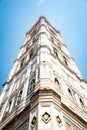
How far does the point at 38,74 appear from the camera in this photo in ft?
49.5

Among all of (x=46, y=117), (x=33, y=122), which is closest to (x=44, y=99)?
(x=46, y=117)

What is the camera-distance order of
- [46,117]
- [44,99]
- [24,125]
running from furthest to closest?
[44,99] → [24,125] → [46,117]

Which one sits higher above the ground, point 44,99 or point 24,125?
point 44,99

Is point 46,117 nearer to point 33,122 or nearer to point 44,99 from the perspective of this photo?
point 33,122

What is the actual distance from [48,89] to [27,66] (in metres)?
7.21

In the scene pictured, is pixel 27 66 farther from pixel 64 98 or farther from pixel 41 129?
pixel 41 129

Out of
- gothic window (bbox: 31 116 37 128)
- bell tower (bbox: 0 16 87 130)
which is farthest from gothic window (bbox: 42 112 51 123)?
gothic window (bbox: 31 116 37 128)

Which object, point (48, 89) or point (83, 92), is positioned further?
point (83, 92)

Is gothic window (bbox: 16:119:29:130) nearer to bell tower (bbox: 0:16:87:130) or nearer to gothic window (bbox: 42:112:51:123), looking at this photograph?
bell tower (bbox: 0:16:87:130)

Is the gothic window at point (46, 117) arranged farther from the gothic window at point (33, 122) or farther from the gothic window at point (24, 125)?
the gothic window at point (24, 125)

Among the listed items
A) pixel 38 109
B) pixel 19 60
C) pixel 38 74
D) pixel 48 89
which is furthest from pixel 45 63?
pixel 19 60

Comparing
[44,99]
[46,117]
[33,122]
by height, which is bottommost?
[33,122]

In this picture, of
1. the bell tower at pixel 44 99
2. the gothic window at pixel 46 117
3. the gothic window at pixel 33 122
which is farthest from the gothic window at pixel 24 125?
the gothic window at pixel 46 117

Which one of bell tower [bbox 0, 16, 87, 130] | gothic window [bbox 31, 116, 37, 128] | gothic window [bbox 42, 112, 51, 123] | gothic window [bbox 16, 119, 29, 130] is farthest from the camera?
gothic window [bbox 16, 119, 29, 130]
